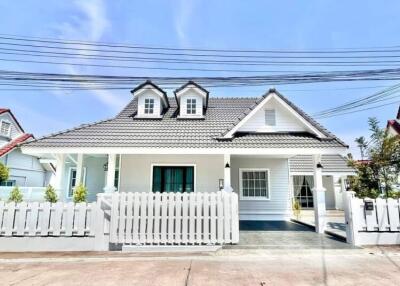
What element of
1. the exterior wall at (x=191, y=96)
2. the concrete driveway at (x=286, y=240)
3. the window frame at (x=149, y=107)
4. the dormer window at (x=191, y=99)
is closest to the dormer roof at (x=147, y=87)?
the window frame at (x=149, y=107)

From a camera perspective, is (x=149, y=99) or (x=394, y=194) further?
(x=149, y=99)

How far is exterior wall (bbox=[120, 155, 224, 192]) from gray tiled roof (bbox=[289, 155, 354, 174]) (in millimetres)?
8571

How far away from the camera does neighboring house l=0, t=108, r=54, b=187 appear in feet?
63.5

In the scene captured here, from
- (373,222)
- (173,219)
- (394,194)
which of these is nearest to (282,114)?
(394,194)

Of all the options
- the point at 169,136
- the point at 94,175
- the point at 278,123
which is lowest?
the point at 94,175

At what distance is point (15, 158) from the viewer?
65.5ft

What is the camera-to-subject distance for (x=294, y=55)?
11.2 meters

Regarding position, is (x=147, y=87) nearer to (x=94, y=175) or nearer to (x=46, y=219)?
(x=94, y=175)

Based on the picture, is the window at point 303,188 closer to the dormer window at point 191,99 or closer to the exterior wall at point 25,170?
the dormer window at point 191,99

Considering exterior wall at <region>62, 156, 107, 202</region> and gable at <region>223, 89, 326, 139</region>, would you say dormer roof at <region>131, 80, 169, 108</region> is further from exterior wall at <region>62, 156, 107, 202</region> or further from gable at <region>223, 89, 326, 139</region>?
gable at <region>223, 89, 326, 139</region>

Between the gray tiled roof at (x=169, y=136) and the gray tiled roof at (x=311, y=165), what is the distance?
7.97m

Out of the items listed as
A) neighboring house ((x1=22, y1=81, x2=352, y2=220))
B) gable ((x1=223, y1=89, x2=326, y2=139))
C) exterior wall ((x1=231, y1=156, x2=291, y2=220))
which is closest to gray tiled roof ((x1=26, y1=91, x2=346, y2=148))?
neighboring house ((x1=22, y1=81, x2=352, y2=220))

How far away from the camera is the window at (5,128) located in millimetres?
20003

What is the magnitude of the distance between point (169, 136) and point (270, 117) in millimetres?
4650
